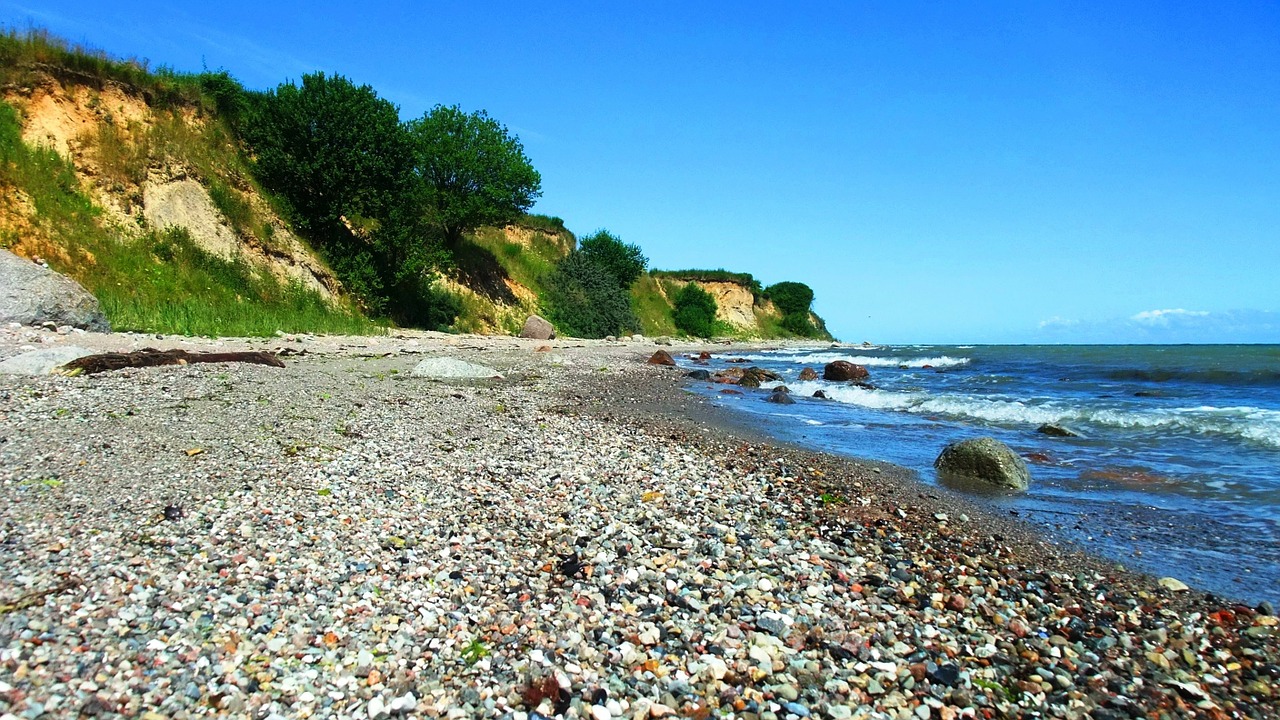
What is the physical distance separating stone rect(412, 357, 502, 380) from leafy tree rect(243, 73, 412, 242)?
14.0 metres

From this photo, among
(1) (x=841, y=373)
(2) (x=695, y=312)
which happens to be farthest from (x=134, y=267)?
(2) (x=695, y=312)

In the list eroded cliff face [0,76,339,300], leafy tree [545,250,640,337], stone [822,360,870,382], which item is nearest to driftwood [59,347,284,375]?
eroded cliff face [0,76,339,300]

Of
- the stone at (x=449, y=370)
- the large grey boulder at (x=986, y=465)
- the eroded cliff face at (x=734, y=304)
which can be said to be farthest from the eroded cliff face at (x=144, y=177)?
the eroded cliff face at (x=734, y=304)

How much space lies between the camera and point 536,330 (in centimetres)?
3647

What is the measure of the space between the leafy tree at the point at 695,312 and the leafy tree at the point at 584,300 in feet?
55.9

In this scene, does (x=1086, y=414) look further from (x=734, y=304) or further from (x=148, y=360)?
(x=734, y=304)

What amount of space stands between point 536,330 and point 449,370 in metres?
20.8

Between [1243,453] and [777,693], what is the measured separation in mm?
11245

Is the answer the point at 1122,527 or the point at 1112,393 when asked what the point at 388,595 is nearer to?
the point at 1122,527

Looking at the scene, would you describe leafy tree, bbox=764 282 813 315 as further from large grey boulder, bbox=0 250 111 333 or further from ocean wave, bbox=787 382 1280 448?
large grey boulder, bbox=0 250 111 333

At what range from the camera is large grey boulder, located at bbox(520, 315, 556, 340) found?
3634 cm

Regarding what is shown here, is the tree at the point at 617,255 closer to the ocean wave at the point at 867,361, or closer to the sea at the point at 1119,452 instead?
the ocean wave at the point at 867,361

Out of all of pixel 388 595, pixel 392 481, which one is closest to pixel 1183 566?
pixel 388 595

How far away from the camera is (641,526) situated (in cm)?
558
